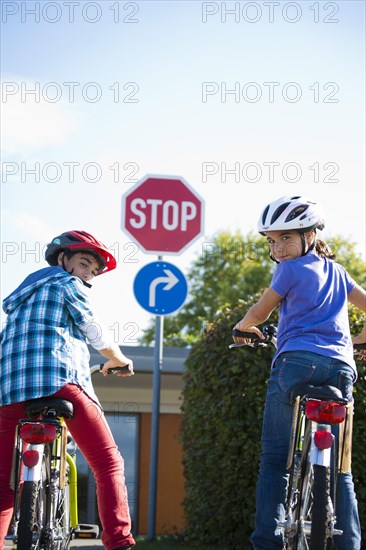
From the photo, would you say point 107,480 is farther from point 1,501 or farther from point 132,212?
point 132,212

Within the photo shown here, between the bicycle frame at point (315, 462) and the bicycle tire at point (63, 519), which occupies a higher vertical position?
the bicycle frame at point (315, 462)

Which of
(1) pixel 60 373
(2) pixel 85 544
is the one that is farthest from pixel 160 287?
(1) pixel 60 373

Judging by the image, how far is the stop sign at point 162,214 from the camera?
34.2 ft

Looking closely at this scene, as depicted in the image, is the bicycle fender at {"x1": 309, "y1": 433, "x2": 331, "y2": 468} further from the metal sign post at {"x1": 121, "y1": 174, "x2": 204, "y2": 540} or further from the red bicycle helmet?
the metal sign post at {"x1": 121, "y1": 174, "x2": 204, "y2": 540}

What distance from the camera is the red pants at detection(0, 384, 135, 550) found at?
5.22 meters

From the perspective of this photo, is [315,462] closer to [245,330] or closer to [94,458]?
[245,330]

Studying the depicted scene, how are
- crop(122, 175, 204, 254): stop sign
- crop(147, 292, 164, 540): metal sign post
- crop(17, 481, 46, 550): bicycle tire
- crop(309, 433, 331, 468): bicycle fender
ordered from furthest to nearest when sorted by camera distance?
crop(122, 175, 204, 254): stop sign, crop(147, 292, 164, 540): metal sign post, crop(17, 481, 46, 550): bicycle tire, crop(309, 433, 331, 468): bicycle fender

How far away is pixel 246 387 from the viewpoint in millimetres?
8508

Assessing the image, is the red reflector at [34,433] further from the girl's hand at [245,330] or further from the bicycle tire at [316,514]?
the bicycle tire at [316,514]

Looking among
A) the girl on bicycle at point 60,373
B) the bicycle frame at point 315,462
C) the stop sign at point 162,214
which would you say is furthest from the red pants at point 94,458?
the stop sign at point 162,214

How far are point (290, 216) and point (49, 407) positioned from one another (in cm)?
155

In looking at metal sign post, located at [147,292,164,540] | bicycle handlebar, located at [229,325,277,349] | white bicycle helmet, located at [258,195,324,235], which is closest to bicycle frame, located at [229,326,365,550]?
bicycle handlebar, located at [229,325,277,349]

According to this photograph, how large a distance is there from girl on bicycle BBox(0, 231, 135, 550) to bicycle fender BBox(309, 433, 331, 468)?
3.89 ft

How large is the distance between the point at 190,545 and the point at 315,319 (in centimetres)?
475
